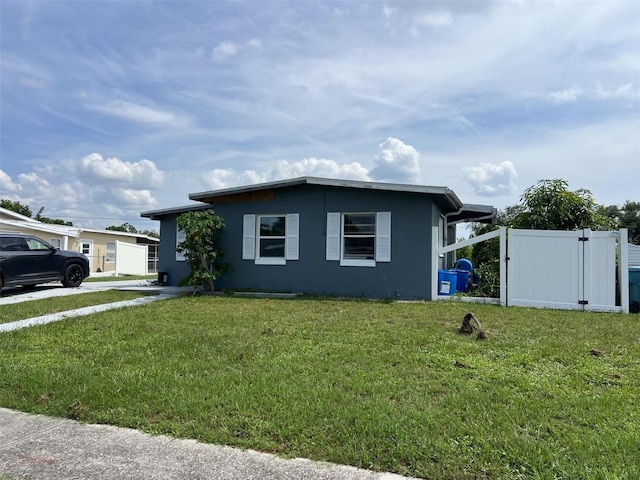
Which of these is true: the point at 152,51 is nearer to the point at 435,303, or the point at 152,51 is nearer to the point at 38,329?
the point at 38,329

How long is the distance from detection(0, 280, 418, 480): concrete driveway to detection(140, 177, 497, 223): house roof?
8.61 m

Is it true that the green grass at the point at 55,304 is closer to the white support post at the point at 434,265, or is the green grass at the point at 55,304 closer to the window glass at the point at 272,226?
the window glass at the point at 272,226

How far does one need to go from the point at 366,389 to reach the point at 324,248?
8.02 m

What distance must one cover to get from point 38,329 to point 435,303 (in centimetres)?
805

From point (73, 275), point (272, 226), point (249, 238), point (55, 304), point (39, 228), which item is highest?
point (39, 228)

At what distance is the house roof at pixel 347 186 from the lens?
1084 cm

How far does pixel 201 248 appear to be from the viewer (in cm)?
1216

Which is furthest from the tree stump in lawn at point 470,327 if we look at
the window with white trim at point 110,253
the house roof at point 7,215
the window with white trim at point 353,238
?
the window with white trim at point 110,253

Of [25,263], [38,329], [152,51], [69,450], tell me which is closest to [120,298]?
[25,263]

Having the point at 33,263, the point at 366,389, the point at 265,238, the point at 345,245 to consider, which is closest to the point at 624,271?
the point at 345,245

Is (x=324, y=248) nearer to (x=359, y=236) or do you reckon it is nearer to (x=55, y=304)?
(x=359, y=236)

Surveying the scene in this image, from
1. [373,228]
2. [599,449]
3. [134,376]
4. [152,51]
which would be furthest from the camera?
[373,228]

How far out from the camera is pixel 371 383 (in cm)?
427

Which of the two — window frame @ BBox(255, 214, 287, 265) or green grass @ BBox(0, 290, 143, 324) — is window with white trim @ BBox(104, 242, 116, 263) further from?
window frame @ BBox(255, 214, 287, 265)
